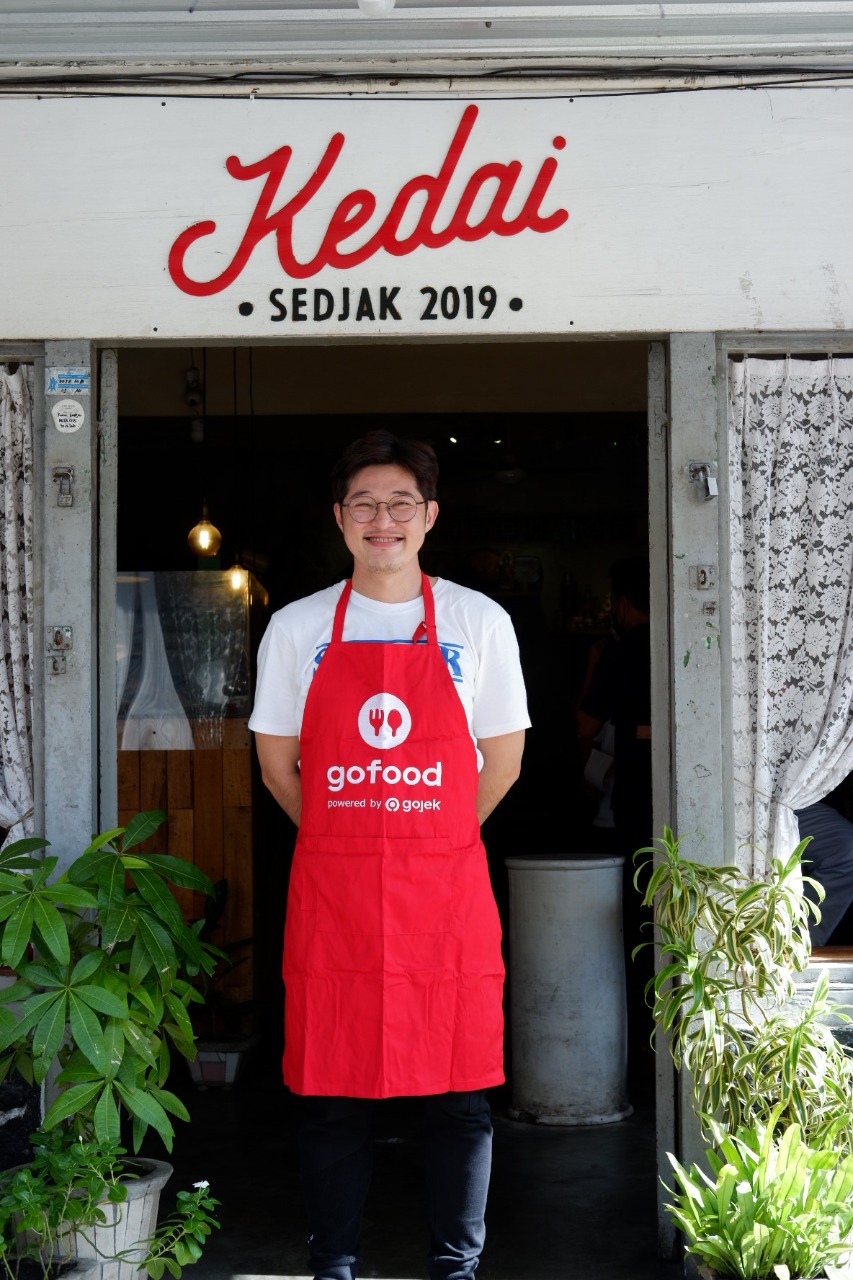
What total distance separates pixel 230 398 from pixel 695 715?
17.1 ft

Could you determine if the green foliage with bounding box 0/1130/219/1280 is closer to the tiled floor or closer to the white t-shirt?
the tiled floor

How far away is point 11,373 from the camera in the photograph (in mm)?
3949

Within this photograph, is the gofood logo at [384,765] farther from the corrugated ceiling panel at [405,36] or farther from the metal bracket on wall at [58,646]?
the corrugated ceiling panel at [405,36]

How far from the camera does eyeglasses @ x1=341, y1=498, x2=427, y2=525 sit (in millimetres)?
3262

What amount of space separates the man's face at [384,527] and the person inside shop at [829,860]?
1.45 metres

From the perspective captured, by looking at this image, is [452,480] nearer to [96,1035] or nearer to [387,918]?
[387,918]

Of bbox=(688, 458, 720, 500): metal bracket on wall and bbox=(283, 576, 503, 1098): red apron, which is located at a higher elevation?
bbox=(688, 458, 720, 500): metal bracket on wall

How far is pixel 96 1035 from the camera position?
122 inches

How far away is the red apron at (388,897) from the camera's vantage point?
10.2 feet

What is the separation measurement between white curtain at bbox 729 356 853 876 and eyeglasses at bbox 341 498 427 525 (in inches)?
42.0

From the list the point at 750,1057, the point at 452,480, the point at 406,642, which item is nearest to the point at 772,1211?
the point at 750,1057

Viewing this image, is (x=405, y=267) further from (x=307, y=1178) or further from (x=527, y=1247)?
(x=527, y=1247)

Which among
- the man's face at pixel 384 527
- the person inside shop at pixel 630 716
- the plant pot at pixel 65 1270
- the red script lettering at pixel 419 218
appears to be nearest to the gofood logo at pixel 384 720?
the man's face at pixel 384 527

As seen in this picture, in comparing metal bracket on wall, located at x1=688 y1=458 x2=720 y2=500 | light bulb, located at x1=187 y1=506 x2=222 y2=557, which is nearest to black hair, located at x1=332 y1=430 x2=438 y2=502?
metal bracket on wall, located at x1=688 y1=458 x2=720 y2=500
